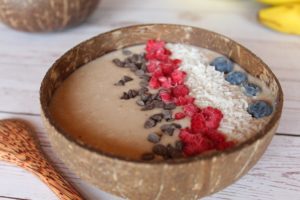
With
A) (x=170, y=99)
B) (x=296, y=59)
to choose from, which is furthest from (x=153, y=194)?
(x=296, y=59)

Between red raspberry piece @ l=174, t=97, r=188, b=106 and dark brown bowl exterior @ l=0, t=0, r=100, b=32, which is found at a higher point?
red raspberry piece @ l=174, t=97, r=188, b=106

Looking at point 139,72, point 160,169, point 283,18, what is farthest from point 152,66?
point 283,18

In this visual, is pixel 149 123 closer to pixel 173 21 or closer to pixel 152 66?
pixel 152 66

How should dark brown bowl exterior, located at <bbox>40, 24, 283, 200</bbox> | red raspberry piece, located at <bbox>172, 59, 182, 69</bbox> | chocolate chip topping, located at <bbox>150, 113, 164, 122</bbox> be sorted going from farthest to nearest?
red raspberry piece, located at <bbox>172, 59, 182, 69</bbox> < chocolate chip topping, located at <bbox>150, 113, 164, 122</bbox> < dark brown bowl exterior, located at <bbox>40, 24, 283, 200</bbox>

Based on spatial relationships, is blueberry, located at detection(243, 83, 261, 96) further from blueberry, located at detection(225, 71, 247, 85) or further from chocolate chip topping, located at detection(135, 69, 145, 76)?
chocolate chip topping, located at detection(135, 69, 145, 76)

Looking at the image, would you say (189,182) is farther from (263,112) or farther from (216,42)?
(216,42)

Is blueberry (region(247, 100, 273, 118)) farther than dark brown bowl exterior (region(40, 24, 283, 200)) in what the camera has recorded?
Yes

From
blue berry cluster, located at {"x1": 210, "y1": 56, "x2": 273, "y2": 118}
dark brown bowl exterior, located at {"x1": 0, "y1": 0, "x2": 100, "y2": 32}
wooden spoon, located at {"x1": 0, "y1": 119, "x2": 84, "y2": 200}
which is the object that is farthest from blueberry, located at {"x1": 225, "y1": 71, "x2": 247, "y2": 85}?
dark brown bowl exterior, located at {"x1": 0, "y1": 0, "x2": 100, "y2": 32}

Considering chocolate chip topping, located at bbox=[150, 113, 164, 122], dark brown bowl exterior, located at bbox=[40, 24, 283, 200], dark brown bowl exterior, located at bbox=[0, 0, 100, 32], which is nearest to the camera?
dark brown bowl exterior, located at bbox=[40, 24, 283, 200]

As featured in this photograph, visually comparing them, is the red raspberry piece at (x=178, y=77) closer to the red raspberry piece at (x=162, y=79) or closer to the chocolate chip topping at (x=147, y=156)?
the red raspberry piece at (x=162, y=79)
